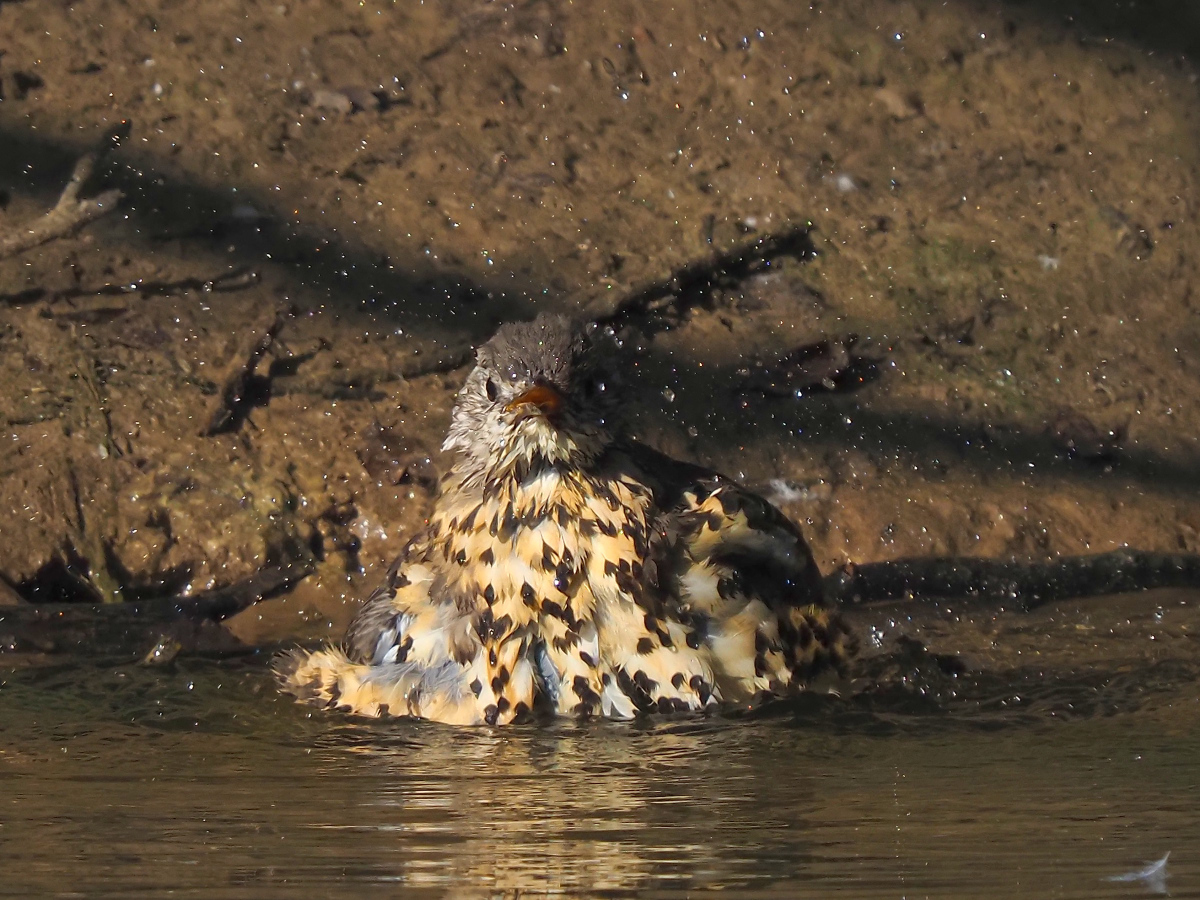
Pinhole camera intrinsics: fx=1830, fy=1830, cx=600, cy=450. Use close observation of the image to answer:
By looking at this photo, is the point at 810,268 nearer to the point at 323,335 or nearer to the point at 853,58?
the point at 853,58

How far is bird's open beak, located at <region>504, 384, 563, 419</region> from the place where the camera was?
16.4 ft

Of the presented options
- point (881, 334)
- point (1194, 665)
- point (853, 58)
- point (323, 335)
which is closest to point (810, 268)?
point (881, 334)

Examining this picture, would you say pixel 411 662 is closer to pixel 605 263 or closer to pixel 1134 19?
pixel 605 263

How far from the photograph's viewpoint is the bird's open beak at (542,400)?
16.4 ft

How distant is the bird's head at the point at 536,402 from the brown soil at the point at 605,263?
161cm

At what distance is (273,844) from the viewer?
11.2ft

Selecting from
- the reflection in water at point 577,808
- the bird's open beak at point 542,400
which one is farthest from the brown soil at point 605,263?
the reflection in water at point 577,808

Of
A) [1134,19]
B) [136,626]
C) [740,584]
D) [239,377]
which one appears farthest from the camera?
[1134,19]

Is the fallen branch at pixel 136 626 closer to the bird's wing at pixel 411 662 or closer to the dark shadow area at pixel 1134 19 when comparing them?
the bird's wing at pixel 411 662

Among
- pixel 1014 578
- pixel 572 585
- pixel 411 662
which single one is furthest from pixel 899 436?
pixel 411 662

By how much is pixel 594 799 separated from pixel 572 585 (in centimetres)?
118

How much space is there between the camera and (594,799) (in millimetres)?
3893

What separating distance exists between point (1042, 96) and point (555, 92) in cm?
231

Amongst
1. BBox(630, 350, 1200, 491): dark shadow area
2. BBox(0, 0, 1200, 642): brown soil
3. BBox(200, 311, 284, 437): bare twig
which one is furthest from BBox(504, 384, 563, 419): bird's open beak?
BBox(200, 311, 284, 437): bare twig
